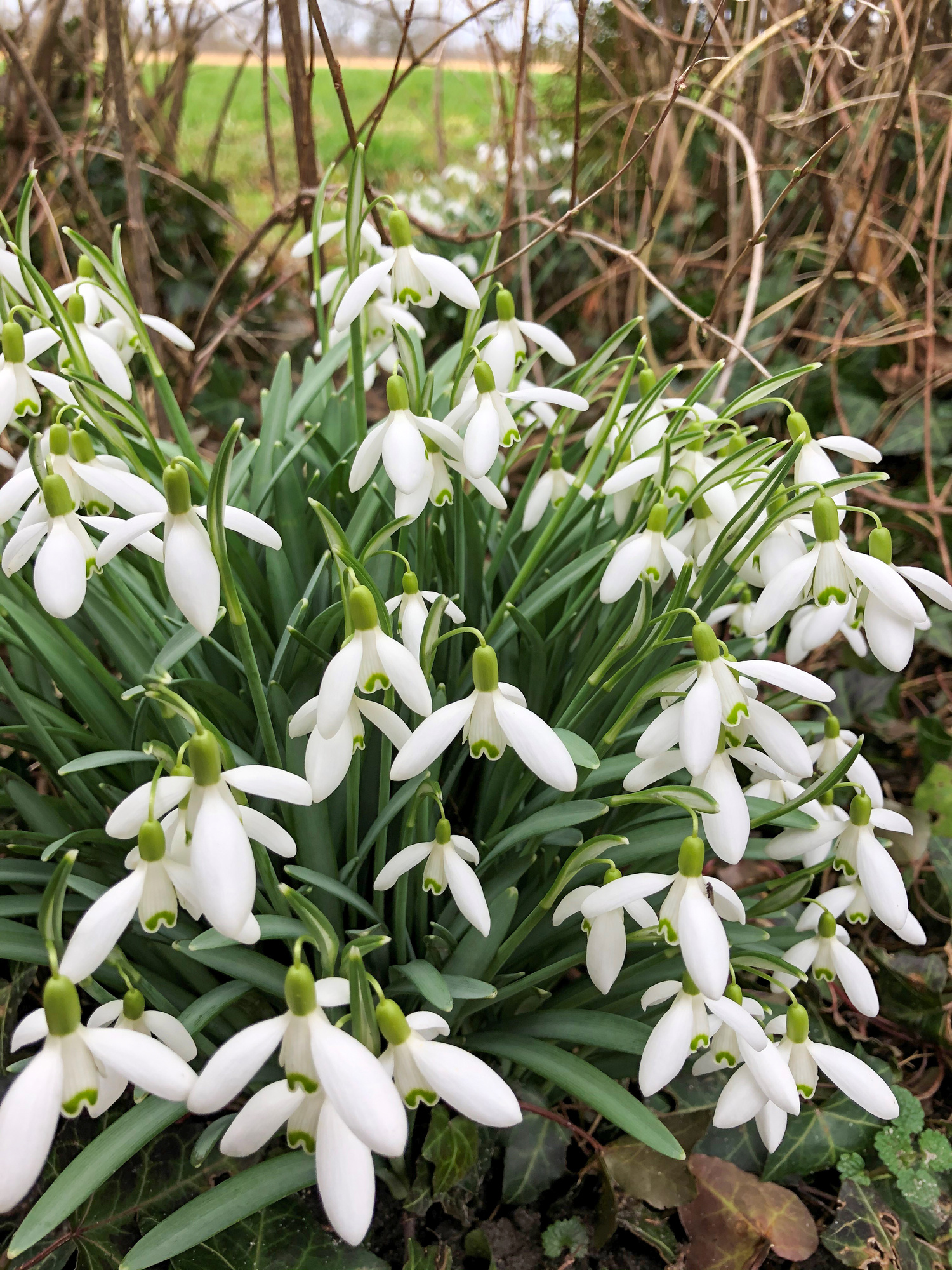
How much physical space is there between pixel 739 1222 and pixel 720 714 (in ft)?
2.25

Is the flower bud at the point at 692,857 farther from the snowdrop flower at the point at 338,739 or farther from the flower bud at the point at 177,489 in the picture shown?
the flower bud at the point at 177,489

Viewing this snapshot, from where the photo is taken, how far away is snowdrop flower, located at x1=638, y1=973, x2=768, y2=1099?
2.60 feet

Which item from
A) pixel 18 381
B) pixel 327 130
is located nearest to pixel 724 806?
pixel 18 381

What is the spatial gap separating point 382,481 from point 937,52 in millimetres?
2213

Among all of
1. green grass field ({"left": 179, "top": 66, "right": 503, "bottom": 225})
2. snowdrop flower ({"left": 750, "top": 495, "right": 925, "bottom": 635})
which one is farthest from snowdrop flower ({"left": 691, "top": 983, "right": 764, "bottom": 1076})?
green grass field ({"left": 179, "top": 66, "right": 503, "bottom": 225})

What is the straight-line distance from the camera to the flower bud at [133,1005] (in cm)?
73

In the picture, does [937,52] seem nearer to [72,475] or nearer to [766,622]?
[766,622]

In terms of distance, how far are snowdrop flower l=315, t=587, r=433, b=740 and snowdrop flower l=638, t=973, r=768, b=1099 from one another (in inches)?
13.0

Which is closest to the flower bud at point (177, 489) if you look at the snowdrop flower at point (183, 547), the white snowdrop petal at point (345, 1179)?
the snowdrop flower at point (183, 547)

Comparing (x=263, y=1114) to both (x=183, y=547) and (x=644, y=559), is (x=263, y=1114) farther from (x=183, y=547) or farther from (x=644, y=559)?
(x=644, y=559)

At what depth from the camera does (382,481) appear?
123cm

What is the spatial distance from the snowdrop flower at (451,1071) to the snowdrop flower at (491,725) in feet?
0.60

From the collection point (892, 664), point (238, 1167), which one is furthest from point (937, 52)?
point (238, 1167)

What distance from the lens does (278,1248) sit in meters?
0.97
